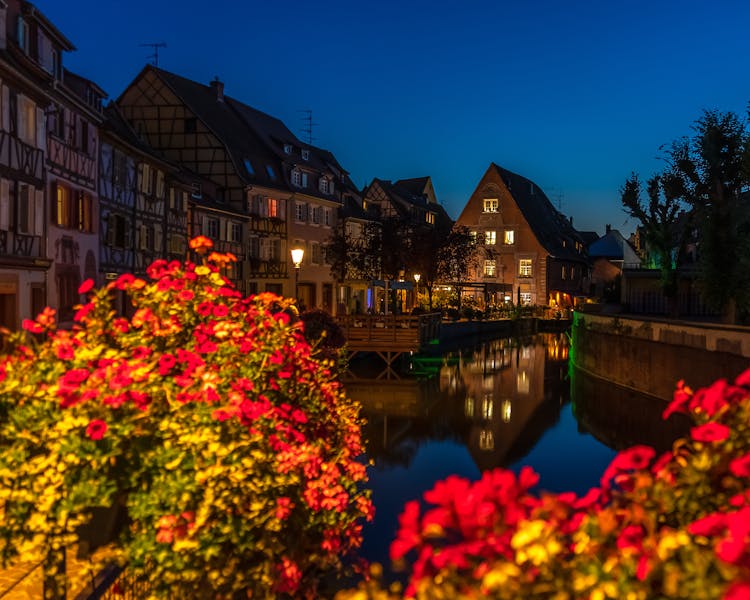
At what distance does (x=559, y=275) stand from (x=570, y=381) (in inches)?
1732

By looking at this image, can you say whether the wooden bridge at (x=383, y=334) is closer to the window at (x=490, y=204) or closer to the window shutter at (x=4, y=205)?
the window shutter at (x=4, y=205)

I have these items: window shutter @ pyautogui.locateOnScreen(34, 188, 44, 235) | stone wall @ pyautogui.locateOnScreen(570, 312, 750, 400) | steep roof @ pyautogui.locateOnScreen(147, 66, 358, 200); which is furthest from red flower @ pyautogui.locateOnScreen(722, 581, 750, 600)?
steep roof @ pyautogui.locateOnScreen(147, 66, 358, 200)

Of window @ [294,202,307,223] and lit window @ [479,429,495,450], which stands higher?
window @ [294,202,307,223]

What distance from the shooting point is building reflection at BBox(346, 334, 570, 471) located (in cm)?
2154

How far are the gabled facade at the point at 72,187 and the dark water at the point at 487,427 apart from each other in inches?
424

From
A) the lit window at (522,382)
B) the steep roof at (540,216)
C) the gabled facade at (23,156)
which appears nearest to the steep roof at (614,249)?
the steep roof at (540,216)

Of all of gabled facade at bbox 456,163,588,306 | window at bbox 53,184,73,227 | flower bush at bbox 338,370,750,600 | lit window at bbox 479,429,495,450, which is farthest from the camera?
gabled facade at bbox 456,163,588,306

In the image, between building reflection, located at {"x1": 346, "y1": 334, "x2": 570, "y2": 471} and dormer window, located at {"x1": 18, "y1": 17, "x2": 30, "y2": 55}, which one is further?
dormer window, located at {"x1": 18, "y1": 17, "x2": 30, "y2": 55}

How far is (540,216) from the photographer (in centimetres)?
8025

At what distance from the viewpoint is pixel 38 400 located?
5789 mm

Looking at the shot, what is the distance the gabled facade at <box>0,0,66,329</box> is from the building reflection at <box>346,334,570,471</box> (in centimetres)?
1085

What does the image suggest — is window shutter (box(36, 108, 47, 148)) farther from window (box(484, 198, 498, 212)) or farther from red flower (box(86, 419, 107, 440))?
window (box(484, 198, 498, 212))

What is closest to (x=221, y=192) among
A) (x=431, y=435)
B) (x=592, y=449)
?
(x=431, y=435)

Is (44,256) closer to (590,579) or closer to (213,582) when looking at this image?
(213,582)
